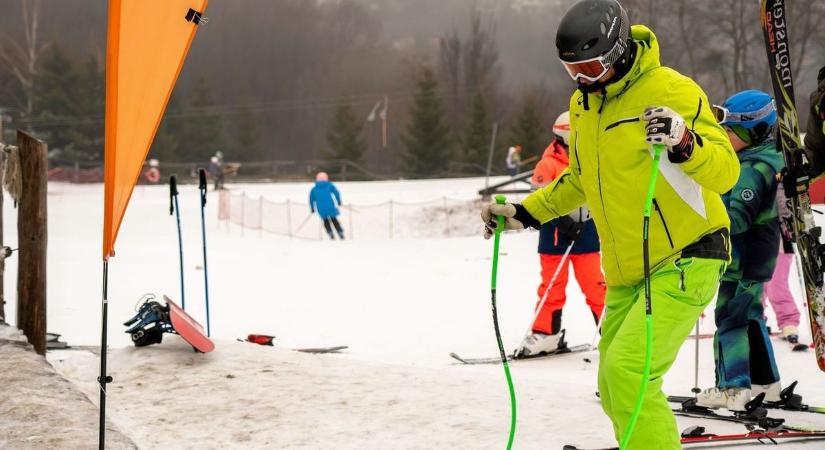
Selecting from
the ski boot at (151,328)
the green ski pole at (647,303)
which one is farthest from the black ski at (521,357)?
the green ski pole at (647,303)

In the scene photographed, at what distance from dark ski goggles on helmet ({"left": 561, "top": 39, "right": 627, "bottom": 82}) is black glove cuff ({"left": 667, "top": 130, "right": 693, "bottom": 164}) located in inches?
17.2

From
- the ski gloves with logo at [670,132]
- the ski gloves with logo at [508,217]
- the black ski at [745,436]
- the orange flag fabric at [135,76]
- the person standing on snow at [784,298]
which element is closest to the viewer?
the ski gloves with logo at [670,132]

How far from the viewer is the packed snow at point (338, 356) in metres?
4.39

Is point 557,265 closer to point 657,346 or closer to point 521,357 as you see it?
point 521,357

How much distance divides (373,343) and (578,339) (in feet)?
6.38

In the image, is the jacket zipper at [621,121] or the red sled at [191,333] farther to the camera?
the red sled at [191,333]

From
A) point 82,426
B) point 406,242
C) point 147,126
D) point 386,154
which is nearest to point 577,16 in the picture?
point 147,126

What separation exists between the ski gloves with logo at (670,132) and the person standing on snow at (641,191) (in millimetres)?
19

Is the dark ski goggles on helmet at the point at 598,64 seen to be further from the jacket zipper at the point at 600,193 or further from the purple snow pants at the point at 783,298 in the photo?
the purple snow pants at the point at 783,298

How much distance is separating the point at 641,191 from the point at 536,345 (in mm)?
4004

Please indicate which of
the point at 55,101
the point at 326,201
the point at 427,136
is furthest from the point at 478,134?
the point at 326,201

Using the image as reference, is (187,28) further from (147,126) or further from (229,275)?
(229,275)

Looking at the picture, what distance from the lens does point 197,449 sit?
4109mm

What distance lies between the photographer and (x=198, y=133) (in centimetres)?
6169
